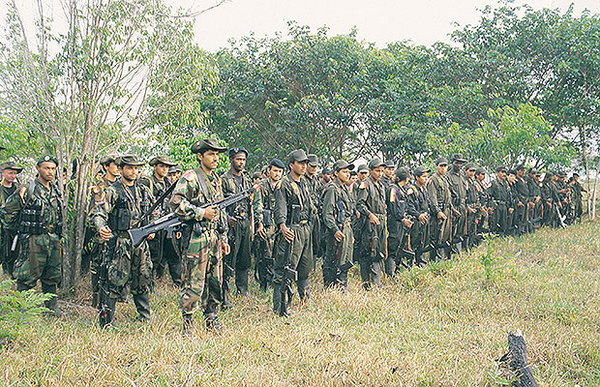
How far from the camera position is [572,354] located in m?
3.95

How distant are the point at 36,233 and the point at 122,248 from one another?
114 cm

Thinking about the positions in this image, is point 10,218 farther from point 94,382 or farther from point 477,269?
point 477,269

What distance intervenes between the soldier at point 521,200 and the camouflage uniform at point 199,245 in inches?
359

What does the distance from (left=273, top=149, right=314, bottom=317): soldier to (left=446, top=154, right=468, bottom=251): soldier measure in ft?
13.5

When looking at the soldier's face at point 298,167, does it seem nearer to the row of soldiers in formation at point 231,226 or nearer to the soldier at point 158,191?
the row of soldiers in formation at point 231,226

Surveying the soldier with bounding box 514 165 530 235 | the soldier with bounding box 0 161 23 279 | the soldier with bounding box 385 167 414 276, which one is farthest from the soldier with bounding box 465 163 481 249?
the soldier with bounding box 0 161 23 279

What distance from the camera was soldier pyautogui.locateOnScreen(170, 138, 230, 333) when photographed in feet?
13.8

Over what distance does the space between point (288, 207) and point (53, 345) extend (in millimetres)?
2784

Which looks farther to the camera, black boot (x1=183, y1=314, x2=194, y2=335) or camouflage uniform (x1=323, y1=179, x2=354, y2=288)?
camouflage uniform (x1=323, y1=179, x2=354, y2=288)

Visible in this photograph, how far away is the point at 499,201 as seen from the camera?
1057 centimetres

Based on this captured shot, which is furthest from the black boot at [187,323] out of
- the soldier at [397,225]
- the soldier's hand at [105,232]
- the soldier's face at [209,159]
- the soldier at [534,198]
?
the soldier at [534,198]

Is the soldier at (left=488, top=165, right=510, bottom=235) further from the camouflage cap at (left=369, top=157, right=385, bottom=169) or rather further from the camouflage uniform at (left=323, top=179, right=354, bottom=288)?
the camouflage uniform at (left=323, top=179, right=354, bottom=288)

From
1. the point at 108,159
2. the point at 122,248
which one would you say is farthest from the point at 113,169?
the point at 122,248

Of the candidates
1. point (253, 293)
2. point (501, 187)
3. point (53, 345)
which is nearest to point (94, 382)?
point (53, 345)
